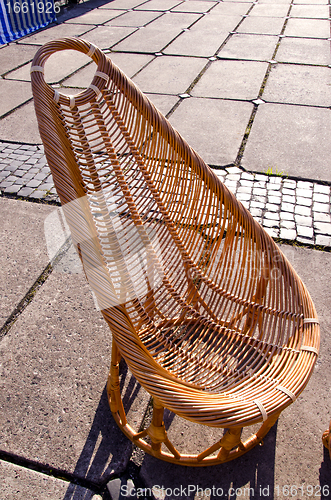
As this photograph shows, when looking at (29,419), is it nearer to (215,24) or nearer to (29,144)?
(29,144)

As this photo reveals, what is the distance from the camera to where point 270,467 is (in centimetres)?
145

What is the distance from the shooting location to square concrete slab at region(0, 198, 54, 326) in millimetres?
2152

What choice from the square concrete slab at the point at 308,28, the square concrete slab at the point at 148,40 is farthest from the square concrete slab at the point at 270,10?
the square concrete slab at the point at 148,40

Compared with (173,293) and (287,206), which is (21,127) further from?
(173,293)

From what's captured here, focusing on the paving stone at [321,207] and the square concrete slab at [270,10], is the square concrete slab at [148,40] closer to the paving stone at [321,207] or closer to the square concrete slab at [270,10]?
the square concrete slab at [270,10]

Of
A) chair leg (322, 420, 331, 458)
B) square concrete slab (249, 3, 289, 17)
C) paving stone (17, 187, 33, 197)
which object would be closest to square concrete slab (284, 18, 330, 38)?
square concrete slab (249, 3, 289, 17)

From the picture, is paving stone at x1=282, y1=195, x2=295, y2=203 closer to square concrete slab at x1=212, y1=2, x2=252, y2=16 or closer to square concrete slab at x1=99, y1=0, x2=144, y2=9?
square concrete slab at x1=212, y1=2, x2=252, y2=16

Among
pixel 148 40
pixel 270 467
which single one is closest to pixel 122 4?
pixel 148 40

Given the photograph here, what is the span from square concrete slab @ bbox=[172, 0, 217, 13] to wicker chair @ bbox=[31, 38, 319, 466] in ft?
19.8

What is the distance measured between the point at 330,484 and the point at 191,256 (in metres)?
1.01

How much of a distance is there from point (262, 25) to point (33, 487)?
21.4ft

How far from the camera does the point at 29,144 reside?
3428mm

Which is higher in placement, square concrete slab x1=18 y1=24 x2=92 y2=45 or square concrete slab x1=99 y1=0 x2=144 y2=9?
square concrete slab x1=99 y1=0 x2=144 y2=9

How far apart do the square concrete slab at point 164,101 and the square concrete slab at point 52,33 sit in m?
2.58
